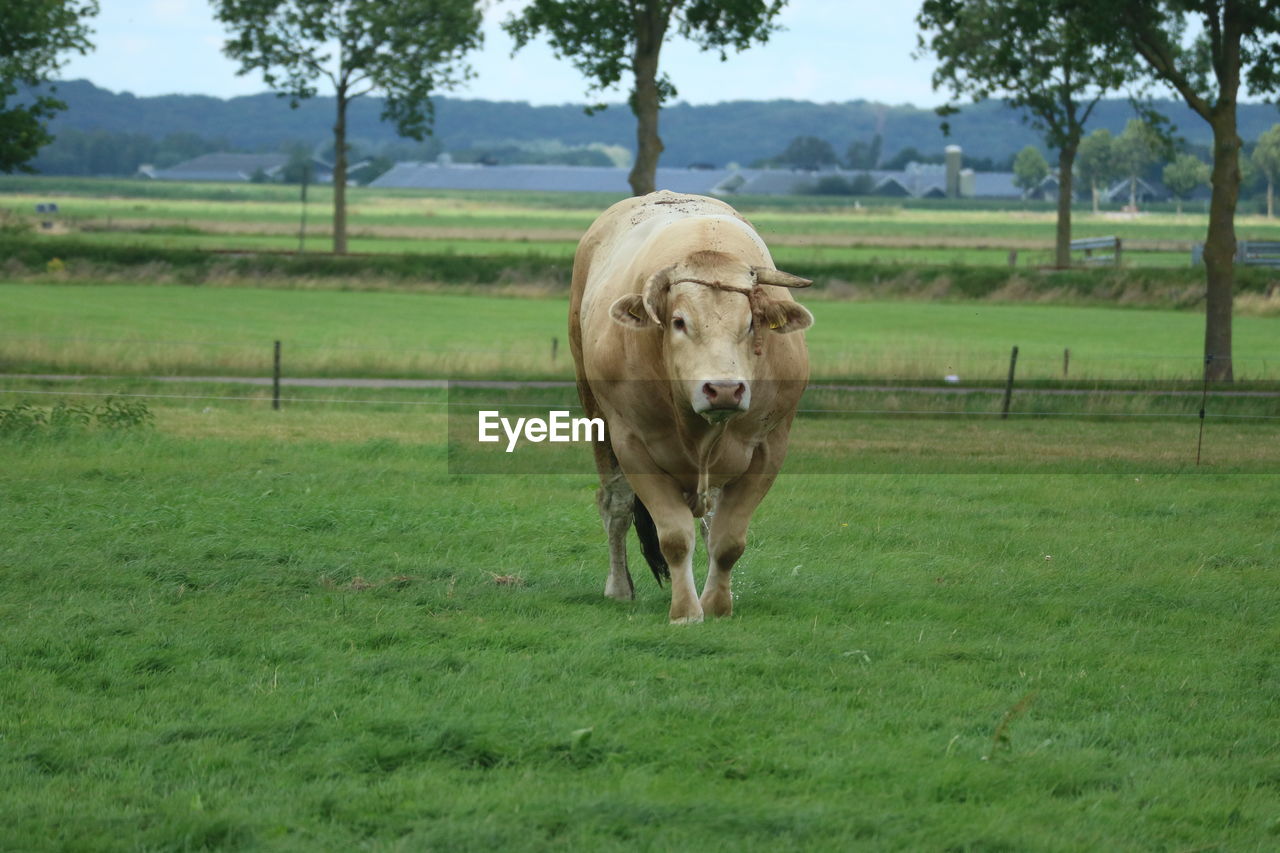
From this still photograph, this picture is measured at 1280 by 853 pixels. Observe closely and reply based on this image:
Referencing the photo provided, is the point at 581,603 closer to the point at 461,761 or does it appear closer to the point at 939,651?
the point at 939,651

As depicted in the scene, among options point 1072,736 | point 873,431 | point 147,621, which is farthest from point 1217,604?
point 873,431

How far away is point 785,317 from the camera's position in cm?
844

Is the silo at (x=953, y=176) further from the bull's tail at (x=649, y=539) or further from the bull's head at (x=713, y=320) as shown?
the bull's head at (x=713, y=320)

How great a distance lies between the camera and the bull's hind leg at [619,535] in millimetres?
9914

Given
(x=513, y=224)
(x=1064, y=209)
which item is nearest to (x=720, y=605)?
(x=1064, y=209)

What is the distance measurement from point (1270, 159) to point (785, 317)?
174648mm

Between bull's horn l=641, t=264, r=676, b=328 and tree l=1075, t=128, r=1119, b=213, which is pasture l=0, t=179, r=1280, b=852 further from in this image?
tree l=1075, t=128, r=1119, b=213

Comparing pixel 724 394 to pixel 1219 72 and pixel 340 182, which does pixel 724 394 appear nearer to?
pixel 1219 72

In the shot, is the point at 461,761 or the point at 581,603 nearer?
the point at 461,761

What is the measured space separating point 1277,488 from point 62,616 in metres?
12.0

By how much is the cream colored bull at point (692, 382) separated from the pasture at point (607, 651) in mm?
521

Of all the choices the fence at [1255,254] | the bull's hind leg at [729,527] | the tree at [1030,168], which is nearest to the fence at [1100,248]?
the fence at [1255,254]

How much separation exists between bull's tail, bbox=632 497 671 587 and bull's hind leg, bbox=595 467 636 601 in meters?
0.08

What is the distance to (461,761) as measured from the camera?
6121 mm
